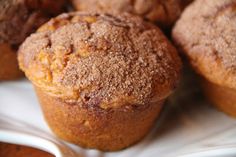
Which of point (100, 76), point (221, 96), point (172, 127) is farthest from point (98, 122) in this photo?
point (221, 96)

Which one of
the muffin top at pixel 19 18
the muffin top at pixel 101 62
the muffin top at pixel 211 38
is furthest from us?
the muffin top at pixel 19 18

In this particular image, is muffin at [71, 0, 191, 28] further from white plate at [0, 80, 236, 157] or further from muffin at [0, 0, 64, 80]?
white plate at [0, 80, 236, 157]

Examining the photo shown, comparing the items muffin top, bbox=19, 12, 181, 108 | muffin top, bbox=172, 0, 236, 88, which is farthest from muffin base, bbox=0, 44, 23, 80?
muffin top, bbox=172, 0, 236, 88

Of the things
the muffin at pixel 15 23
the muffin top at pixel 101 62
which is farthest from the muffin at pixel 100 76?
the muffin at pixel 15 23

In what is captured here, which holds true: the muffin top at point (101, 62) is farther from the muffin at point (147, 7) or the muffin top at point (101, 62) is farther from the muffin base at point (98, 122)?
the muffin at point (147, 7)

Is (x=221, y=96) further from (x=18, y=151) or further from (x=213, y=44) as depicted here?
(x=18, y=151)

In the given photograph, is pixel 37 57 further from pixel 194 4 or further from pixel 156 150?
pixel 194 4
